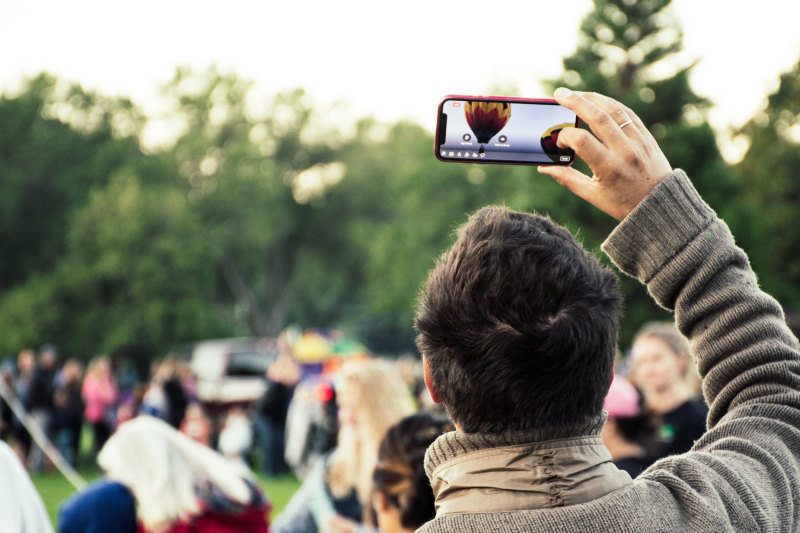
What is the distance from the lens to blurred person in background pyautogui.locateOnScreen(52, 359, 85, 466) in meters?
15.7

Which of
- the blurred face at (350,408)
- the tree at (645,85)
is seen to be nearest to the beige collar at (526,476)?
the blurred face at (350,408)

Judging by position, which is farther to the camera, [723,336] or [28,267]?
[28,267]

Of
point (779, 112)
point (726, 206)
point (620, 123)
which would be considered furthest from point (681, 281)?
point (779, 112)

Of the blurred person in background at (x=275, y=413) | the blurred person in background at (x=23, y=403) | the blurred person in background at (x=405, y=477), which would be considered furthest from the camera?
the blurred person in background at (x=23, y=403)

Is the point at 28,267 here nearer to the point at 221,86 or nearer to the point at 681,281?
the point at 221,86

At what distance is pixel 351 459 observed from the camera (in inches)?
186

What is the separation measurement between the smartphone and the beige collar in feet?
1.99

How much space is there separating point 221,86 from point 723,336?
5787 cm

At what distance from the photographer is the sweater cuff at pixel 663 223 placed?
1.54 metres

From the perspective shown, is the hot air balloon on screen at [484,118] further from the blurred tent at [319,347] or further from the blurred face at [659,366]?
the blurred tent at [319,347]

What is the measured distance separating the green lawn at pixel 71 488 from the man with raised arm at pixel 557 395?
9.58 metres

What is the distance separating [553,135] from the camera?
1753 millimetres

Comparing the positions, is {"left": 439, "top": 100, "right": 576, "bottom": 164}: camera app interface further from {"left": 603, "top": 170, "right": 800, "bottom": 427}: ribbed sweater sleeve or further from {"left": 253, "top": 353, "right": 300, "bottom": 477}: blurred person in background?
{"left": 253, "top": 353, "right": 300, "bottom": 477}: blurred person in background

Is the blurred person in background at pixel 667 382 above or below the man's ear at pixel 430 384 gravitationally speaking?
below
